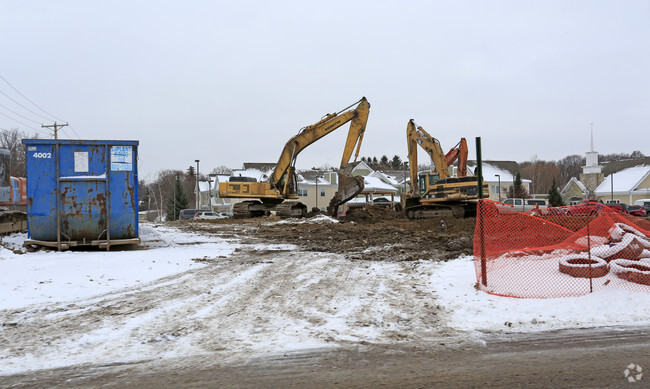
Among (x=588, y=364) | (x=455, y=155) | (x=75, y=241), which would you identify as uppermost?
(x=455, y=155)

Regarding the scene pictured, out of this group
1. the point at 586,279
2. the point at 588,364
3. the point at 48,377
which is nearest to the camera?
the point at 48,377

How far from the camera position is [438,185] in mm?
24906

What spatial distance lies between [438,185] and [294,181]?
27.0ft

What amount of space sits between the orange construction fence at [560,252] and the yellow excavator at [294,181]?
632 inches

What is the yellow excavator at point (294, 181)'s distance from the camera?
24.6 metres

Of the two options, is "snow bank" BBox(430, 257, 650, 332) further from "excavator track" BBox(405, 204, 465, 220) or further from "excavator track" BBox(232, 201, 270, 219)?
"excavator track" BBox(232, 201, 270, 219)

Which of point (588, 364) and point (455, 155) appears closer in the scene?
point (588, 364)

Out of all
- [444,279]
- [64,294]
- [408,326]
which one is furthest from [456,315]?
[64,294]

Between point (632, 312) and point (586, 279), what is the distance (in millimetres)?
968

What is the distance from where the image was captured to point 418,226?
20.8 m

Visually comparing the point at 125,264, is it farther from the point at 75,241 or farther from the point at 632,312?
the point at 632,312

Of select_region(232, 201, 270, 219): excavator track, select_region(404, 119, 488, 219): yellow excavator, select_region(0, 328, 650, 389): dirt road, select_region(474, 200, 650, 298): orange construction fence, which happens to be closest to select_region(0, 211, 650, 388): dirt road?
select_region(0, 328, 650, 389): dirt road

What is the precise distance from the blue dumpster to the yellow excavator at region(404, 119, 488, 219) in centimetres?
1720

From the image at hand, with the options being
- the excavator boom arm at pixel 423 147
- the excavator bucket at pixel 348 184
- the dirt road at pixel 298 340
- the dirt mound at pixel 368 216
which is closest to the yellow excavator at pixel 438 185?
the excavator boom arm at pixel 423 147
